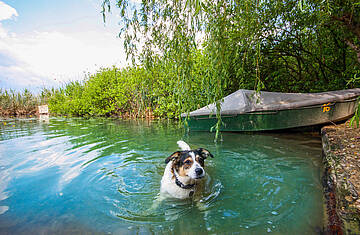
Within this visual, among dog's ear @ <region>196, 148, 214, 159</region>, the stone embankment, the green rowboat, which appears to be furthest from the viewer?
the green rowboat

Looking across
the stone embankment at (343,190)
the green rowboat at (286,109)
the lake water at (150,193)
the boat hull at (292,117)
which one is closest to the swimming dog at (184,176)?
the lake water at (150,193)

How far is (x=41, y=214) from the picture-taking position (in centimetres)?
241

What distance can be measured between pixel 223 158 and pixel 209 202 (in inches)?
81.4

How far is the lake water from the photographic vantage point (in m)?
2.10

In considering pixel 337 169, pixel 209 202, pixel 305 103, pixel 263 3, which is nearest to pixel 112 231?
pixel 209 202

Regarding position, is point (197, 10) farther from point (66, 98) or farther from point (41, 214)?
point (66, 98)

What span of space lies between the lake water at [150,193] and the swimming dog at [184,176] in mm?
163

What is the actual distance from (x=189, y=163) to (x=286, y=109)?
4.36 meters

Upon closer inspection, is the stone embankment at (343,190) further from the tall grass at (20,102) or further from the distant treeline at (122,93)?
the tall grass at (20,102)

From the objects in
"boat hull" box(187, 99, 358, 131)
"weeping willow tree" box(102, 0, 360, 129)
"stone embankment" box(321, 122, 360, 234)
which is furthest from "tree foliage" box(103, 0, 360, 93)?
"stone embankment" box(321, 122, 360, 234)

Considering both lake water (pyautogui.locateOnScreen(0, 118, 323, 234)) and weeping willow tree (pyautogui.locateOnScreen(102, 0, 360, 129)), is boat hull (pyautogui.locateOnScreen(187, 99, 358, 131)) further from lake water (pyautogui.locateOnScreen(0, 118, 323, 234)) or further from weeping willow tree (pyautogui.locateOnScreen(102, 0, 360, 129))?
weeping willow tree (pyautogui.locateOnScreen(102, 0, 360, 129))

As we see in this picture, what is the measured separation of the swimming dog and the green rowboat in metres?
2.13

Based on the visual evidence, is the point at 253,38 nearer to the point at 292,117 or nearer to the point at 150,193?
the point at 292,117

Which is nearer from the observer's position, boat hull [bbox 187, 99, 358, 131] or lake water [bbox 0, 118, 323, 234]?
lake water [bbox 0, 118, 323, 234]
